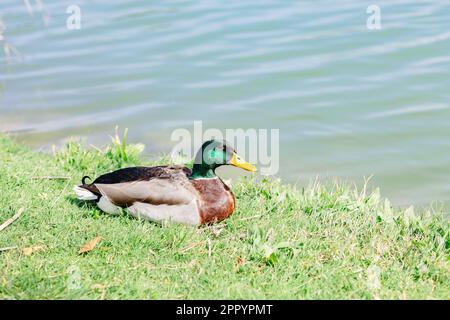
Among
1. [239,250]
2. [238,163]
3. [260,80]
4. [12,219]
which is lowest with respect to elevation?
[239,250]

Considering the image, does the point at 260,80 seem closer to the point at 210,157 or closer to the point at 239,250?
the point at 210,157

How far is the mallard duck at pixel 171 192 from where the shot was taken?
4.90 meters

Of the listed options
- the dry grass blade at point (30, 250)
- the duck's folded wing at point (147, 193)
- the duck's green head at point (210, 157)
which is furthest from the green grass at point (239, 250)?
the duck's green head at point (210, 157)

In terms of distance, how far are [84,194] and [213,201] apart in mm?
840

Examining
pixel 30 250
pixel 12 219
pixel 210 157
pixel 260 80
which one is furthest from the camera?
pixel 260 80

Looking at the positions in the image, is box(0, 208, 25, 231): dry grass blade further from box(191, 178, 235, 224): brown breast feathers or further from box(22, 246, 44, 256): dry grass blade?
box(191, 178, 235, 224): brown breast feathers

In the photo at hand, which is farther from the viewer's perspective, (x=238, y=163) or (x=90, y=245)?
(x=238, y=163)

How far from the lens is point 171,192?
195 inches

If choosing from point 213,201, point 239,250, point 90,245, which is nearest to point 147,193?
point 213,201

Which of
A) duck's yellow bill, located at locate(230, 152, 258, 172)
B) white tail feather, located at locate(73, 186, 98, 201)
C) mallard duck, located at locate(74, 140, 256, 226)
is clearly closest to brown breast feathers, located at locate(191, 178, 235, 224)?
mallard duck, located at locate(74, 140, 256, 226)

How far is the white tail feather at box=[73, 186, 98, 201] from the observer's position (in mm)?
4999

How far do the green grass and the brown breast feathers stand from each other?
0.07 meters

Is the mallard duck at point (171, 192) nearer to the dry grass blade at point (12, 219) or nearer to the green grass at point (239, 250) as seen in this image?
the green grass at point (239, 250)
